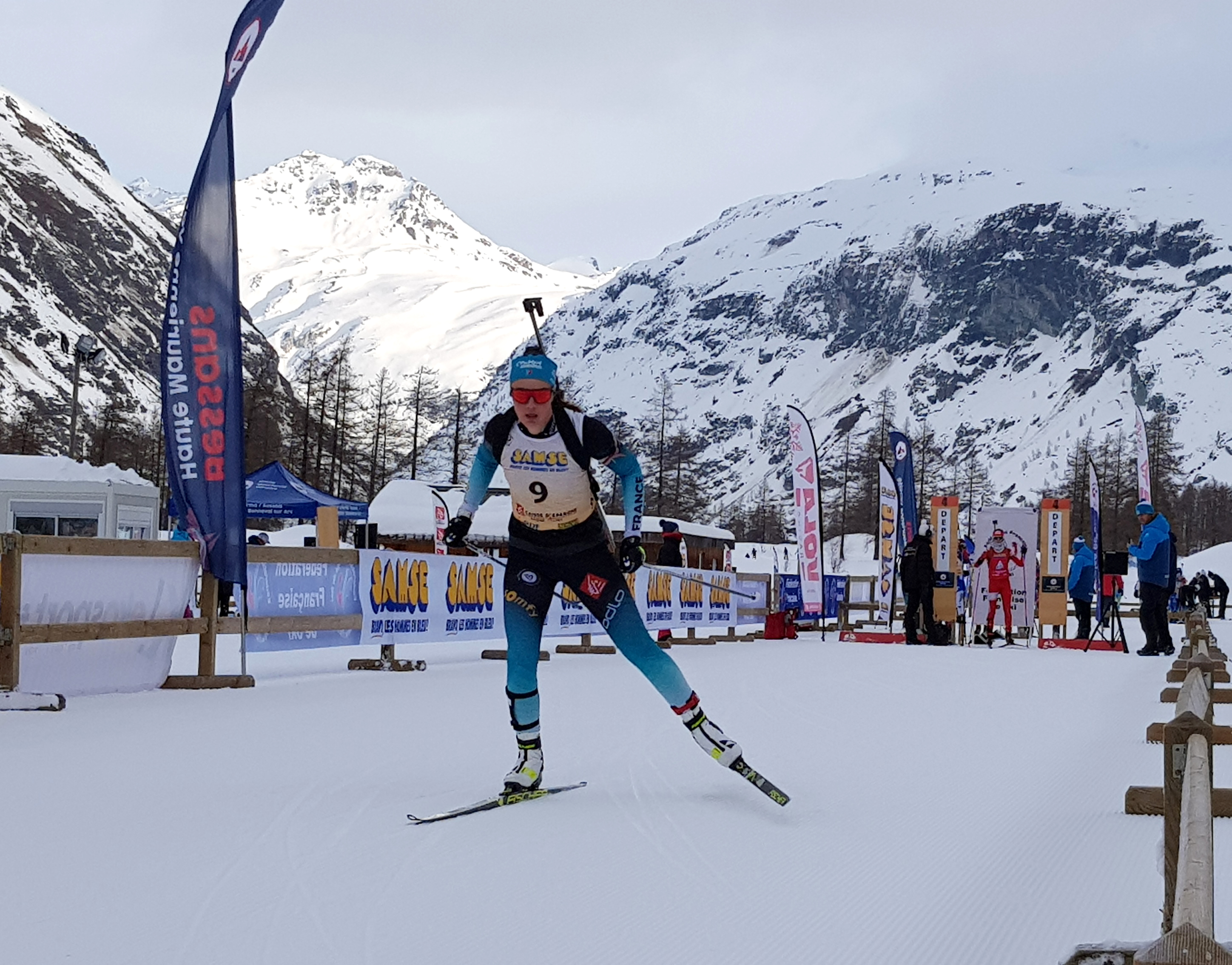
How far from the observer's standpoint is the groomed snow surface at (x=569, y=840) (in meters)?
→ 3.24

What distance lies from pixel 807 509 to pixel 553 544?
15.0 m

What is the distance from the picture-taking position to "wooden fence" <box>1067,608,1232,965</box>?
1885 millimetres

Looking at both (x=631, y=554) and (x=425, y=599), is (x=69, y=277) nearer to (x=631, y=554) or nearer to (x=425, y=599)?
(x=425, y=599)

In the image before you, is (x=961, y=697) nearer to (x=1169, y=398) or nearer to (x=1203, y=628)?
(x=1203, y=628)

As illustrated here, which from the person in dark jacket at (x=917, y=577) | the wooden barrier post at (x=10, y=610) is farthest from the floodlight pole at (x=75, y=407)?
the wooden barrier post at (x=10, y=610)

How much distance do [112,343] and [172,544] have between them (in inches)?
5632

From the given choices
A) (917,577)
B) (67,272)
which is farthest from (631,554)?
(67,272)

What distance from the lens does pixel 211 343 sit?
9.70m

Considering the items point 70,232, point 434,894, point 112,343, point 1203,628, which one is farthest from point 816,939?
point 70,232

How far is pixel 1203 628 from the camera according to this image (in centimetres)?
1512

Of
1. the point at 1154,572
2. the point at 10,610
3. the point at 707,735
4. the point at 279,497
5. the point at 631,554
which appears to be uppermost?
the point at 279,497

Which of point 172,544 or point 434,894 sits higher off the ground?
point 172,544

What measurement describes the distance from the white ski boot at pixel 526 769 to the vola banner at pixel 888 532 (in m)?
18.2

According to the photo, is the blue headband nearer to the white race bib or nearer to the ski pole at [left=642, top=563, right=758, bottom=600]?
the white race bib
